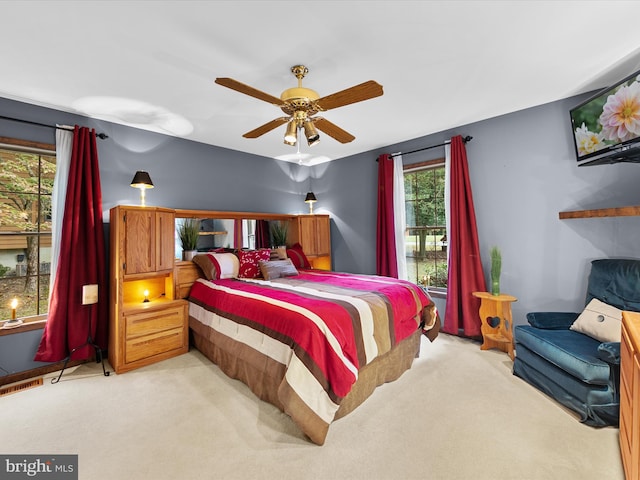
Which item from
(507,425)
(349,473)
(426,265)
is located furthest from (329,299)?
(426,265)

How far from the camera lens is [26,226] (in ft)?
9.51

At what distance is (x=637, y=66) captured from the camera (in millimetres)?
2340

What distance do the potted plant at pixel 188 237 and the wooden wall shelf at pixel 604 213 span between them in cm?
422

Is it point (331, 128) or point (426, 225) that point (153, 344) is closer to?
point (331, 128)

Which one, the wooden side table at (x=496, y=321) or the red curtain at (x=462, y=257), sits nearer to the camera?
the wooden side table at (x=496, y=321)

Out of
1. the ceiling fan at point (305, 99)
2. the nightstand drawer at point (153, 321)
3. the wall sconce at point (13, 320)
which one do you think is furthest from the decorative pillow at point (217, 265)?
the ceiling fan at point (305, 99)

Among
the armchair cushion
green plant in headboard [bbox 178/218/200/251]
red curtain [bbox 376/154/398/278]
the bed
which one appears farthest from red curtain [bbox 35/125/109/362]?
the armchair cushion

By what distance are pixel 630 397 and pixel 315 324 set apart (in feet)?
5.62

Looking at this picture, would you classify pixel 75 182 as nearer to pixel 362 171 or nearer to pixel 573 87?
pixel 362 171

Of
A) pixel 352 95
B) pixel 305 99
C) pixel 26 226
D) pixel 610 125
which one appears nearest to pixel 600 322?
pixel 610 125

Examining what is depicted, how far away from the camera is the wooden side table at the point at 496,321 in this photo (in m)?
3.06

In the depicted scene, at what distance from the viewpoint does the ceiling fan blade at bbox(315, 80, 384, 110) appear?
1.81m

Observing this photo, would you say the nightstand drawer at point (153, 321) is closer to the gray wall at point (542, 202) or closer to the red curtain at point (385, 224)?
the red curtain at point (385, 224)

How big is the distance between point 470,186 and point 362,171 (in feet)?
5.81
